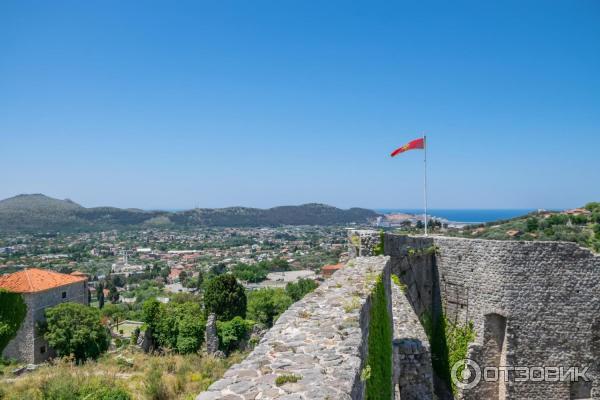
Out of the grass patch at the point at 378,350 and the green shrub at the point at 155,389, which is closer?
the grass patch at the point at 378,350

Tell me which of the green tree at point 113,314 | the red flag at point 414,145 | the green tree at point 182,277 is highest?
the red flag at point 414,145

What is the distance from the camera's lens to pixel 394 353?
277 inches

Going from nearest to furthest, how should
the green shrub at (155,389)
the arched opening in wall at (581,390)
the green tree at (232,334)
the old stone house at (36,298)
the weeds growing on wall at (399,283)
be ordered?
the arched opening in wall at (581,390) < the green shrub at (155,389) < the weeds growing on wall at (399,283) < the green tree at (232,334) < the old stone house at (36,298)

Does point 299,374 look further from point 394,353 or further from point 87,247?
point 87,247

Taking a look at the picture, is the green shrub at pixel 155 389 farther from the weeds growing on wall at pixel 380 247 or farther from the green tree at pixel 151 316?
the green tree at pixel 151 316

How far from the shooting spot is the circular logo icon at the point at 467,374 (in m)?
9.95

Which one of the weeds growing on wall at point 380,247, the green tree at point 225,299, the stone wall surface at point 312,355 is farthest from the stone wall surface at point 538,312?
the green tree at point 225,299

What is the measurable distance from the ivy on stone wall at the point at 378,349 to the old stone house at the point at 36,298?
26474mm

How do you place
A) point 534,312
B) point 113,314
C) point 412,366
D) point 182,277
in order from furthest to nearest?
point 182,277 < point 113,314 < point 534,312 < point 412,366

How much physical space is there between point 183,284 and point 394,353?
76.0m

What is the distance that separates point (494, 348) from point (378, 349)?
20.8 feet

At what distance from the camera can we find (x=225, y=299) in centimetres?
3322

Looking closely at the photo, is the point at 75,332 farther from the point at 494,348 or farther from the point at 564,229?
the point at 564,229

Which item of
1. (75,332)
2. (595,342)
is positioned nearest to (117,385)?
(595,342)
